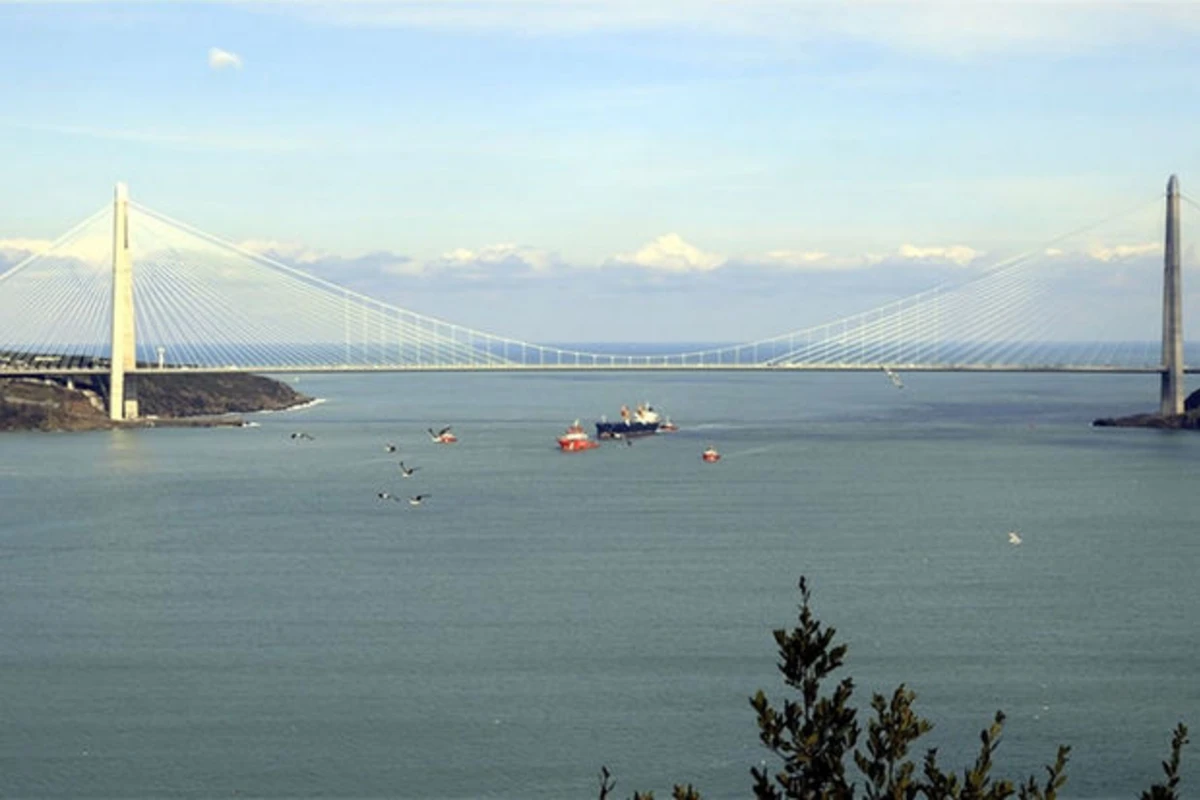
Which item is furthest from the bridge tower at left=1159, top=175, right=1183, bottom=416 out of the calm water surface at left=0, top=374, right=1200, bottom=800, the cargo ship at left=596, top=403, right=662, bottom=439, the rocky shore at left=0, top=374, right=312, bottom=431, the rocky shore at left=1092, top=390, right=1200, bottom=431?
the rocky shore at left=0, top=374, right=312, bottom=431

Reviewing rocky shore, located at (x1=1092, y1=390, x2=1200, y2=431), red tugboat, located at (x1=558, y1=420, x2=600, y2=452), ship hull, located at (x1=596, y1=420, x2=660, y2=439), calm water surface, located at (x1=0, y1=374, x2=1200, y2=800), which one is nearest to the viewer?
calm water surface, located at (x1=0, y1=374, x2=1200, y2=800)

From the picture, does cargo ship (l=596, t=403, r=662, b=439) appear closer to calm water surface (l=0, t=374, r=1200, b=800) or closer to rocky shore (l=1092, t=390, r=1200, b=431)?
calm water surface (l=0, t=374, r=1200, b=800)

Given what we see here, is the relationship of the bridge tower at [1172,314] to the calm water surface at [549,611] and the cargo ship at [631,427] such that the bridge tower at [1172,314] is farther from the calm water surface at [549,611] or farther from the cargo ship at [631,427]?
the cargo ship at [631,427]

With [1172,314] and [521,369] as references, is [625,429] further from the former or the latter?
[1172,314]

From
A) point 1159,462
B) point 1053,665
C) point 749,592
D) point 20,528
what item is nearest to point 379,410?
point 1159,462

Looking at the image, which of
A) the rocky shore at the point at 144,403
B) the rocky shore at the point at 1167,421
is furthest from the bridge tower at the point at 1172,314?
the rocky shore at the point at 144,403

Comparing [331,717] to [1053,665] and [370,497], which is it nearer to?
[1053,665]

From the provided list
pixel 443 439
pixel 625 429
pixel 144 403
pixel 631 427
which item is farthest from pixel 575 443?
pixel 144 403
